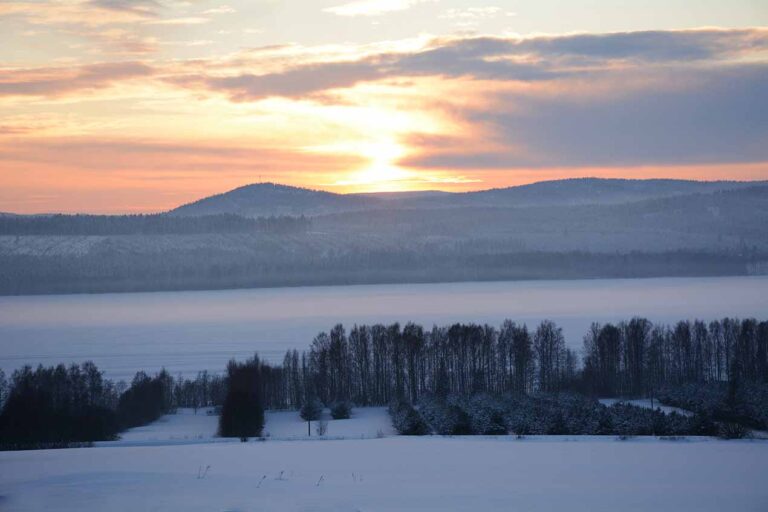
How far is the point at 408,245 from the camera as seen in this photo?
160m

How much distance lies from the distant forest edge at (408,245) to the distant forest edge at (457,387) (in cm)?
9029

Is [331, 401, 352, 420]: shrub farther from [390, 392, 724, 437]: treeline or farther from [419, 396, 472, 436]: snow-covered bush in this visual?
[390, 392, 724, 437]: treeline

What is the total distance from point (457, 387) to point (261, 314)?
40.5 meters

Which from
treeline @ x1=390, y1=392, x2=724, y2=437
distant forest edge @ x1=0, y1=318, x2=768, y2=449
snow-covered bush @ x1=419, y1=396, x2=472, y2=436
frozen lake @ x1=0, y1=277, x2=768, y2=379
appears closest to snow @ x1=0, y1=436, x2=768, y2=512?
treeline @ x1=390, y1=392, x2=724, y2=437

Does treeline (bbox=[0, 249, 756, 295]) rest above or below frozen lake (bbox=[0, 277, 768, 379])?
above

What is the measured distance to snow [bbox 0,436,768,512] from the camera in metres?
12.0

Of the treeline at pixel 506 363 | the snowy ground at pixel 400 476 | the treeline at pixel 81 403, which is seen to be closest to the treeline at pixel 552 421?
the snowy ground at pixel 400 476

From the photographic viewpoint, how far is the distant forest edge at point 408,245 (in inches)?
5133

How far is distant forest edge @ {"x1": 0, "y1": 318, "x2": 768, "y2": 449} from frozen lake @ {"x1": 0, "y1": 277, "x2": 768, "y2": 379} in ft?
22.8

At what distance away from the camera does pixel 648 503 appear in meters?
12.1

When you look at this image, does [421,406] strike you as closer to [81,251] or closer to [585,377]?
[585,377]

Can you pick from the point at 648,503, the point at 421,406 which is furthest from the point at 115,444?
→ the point at 648,503

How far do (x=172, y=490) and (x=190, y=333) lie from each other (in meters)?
45.4

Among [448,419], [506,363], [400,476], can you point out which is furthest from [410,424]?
[506,363]
